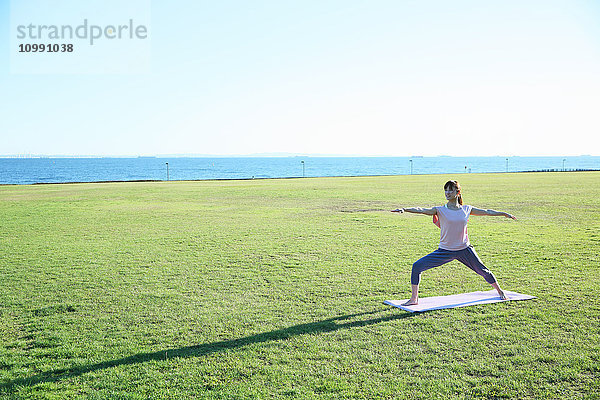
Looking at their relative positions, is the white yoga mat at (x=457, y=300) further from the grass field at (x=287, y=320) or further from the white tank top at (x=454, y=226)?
the white tank top at (x=454, y=226)

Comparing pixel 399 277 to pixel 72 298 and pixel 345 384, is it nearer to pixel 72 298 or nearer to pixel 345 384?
pixel 345 384

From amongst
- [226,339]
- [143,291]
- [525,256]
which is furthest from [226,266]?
[525,256]

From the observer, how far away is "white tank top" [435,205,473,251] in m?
7.02

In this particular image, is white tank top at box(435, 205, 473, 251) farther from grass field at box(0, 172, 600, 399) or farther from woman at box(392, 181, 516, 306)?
grass field at box(0, 172, 600, 399)

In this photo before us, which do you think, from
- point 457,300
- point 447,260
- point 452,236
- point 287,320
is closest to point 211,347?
point 287,320

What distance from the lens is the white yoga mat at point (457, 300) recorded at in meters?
7.18

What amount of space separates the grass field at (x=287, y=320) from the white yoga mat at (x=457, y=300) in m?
0.21

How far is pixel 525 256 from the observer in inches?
433

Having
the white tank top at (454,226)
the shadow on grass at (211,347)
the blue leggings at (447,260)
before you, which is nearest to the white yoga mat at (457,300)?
the shadow on grass at (211,347)

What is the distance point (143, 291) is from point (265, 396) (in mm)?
4541

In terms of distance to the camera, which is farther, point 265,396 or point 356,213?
point 356,213

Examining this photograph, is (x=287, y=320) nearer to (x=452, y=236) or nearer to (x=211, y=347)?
(x=211, y=347)

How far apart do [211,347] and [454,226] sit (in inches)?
151

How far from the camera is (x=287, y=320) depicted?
6.77 meters
